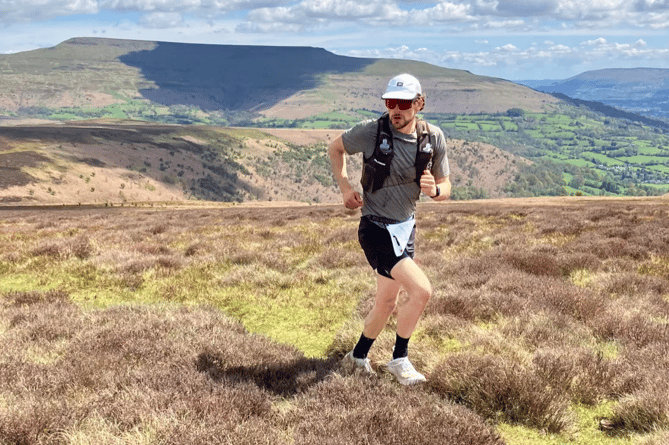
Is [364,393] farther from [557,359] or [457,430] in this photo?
[557,359]

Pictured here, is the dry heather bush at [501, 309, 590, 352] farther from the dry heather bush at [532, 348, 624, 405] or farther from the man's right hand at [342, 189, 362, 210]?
the man's right hand at [342, 189, 362, 210]

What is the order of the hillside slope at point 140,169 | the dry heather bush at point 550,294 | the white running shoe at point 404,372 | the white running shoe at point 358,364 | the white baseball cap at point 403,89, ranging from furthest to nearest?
1. the hillside slope at point 140,169
2. the dry heather bush at point 550,294
3. the white running shoe at point 358,364
4. the white running shoe at point 404,372
5. the white baseball cap at point 403,89

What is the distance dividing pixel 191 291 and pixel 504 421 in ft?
19.0

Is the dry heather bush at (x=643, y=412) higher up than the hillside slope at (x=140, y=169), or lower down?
higher up

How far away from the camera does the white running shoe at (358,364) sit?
15.6 ft

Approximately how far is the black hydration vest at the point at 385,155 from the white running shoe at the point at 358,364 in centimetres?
178

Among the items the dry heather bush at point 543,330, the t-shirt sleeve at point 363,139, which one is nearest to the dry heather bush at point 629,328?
the dry heather bush at point 543,330

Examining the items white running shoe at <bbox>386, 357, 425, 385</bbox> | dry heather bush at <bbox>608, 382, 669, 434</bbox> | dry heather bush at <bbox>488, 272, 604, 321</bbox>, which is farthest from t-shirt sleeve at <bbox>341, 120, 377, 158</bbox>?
dry heather bush at <bbox>488, 272, 604, 321</bbox>

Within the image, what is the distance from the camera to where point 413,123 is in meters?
4.38

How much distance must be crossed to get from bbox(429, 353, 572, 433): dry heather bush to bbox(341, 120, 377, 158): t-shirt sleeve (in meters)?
2.22

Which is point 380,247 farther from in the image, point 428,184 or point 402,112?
point 402,112

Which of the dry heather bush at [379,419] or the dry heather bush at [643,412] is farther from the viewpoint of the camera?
the dry heather bush at [643,412]

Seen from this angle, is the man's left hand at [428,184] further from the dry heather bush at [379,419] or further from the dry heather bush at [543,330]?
the dry heather bush at [543,330]

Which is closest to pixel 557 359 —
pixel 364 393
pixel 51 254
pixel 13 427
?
pixel 364 393
